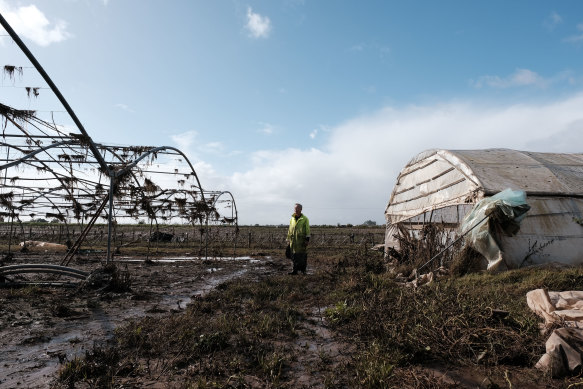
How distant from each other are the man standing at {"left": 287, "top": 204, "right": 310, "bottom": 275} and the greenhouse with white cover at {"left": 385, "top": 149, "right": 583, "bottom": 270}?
3903mm

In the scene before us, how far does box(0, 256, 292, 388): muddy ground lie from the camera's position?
3.75 m

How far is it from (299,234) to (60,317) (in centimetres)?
612

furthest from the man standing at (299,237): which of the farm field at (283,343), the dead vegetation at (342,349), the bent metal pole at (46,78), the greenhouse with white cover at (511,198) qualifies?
the bent metal pole at (46,78)

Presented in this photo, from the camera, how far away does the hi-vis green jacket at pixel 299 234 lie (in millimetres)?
10375

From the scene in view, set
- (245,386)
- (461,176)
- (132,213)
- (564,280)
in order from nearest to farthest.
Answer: (245,386) < (564,280) < (461,176) < (132,213)

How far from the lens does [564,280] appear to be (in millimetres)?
6707

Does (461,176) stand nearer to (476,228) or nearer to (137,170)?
(476,228)

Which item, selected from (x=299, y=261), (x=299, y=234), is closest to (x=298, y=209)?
(x=299, y=234)

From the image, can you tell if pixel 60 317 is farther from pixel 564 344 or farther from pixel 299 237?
pixel 564 344

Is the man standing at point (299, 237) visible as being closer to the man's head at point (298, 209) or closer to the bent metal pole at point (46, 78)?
the man's head at point (298, 209)

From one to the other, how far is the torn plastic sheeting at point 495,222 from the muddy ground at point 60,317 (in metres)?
5.17

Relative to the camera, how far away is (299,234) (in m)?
10.4

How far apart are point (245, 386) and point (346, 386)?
0.92 meters

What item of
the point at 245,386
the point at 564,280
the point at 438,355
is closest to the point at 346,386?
the point at 245,386
